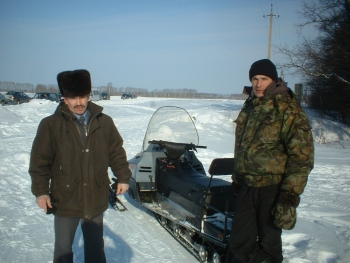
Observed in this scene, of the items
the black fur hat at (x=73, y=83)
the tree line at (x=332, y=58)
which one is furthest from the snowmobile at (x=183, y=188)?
the tree line at (x=332, y=58)

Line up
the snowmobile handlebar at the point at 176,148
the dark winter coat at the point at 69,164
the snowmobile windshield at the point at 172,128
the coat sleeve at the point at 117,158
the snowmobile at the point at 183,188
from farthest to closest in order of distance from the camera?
1. the snowmobile windshield at the point at 172,128
2. the snowmobile handlebar at the point at 176,148
3. the snowmobile at the point at 183,188
4. the coat sleeve at the point at 117,158
5. the dark winter coat at the point at 69,164

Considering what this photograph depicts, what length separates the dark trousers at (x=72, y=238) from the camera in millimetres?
2370

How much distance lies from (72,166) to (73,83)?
0.60 m

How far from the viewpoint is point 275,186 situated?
2314 millimetres

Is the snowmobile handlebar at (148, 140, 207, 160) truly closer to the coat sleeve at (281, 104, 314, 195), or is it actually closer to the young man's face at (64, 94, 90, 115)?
the young man's face at (64, 94, 90, 115)

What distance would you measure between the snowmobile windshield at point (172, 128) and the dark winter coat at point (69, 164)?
241cm

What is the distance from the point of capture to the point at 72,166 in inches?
92.5

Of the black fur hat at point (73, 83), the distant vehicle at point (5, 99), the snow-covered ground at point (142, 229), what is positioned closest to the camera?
the black fur hat at point (73, 83)

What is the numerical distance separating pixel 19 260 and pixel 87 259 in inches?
46.1

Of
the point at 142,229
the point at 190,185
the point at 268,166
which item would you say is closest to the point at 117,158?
the point at 268,166

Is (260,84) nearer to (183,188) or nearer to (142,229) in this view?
(183,188)

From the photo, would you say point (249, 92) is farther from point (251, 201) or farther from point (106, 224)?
point (106, 224)

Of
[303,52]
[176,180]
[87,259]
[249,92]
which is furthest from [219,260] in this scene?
[303,52]

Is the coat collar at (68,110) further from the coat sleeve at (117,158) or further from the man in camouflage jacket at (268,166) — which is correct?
the man in camouflage jacket at (268,166)
